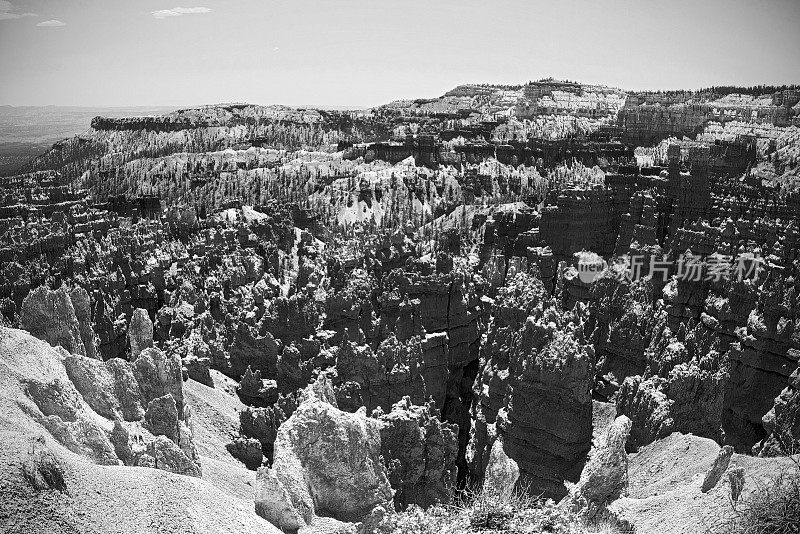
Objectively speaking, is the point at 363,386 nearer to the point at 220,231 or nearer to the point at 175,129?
the point at 220,231

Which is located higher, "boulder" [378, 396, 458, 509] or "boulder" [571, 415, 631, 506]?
"boulder" [571, 415, 631, 506]

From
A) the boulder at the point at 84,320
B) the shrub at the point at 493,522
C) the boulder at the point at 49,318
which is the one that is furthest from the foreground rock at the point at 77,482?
the boulder at the point at 84,320

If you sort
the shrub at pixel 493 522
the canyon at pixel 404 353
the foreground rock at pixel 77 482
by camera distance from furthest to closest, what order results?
the canyon at pixel 404 353 < the shrub at pixel 493 522 < the foreground rock at pixel 77 482

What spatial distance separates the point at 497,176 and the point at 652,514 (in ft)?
248

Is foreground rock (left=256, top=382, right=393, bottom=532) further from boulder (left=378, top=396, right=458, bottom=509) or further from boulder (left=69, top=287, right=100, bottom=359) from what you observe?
boulder (left=69, top=287, right=100, bottom=359)

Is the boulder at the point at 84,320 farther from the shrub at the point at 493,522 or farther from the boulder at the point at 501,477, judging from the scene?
the boulder at the point at 501,477

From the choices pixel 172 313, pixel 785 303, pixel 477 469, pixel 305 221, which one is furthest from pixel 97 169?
pixel 785 303

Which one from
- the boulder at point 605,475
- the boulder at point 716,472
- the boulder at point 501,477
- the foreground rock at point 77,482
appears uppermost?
the foreground rock at point 77,482

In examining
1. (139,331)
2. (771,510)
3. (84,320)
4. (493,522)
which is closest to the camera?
(771,510)

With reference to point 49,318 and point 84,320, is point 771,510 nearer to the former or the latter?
point 49,318

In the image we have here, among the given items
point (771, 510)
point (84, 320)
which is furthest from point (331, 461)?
point (84, 320)

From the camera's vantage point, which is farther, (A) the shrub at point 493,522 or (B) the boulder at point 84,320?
(B) the boulder at point 84,320

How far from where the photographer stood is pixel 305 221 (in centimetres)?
7175

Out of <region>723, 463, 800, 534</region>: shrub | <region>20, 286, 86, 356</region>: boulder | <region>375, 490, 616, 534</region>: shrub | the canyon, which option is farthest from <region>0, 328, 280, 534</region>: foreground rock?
<region>723, 463, 800, 534</region>: shrub
